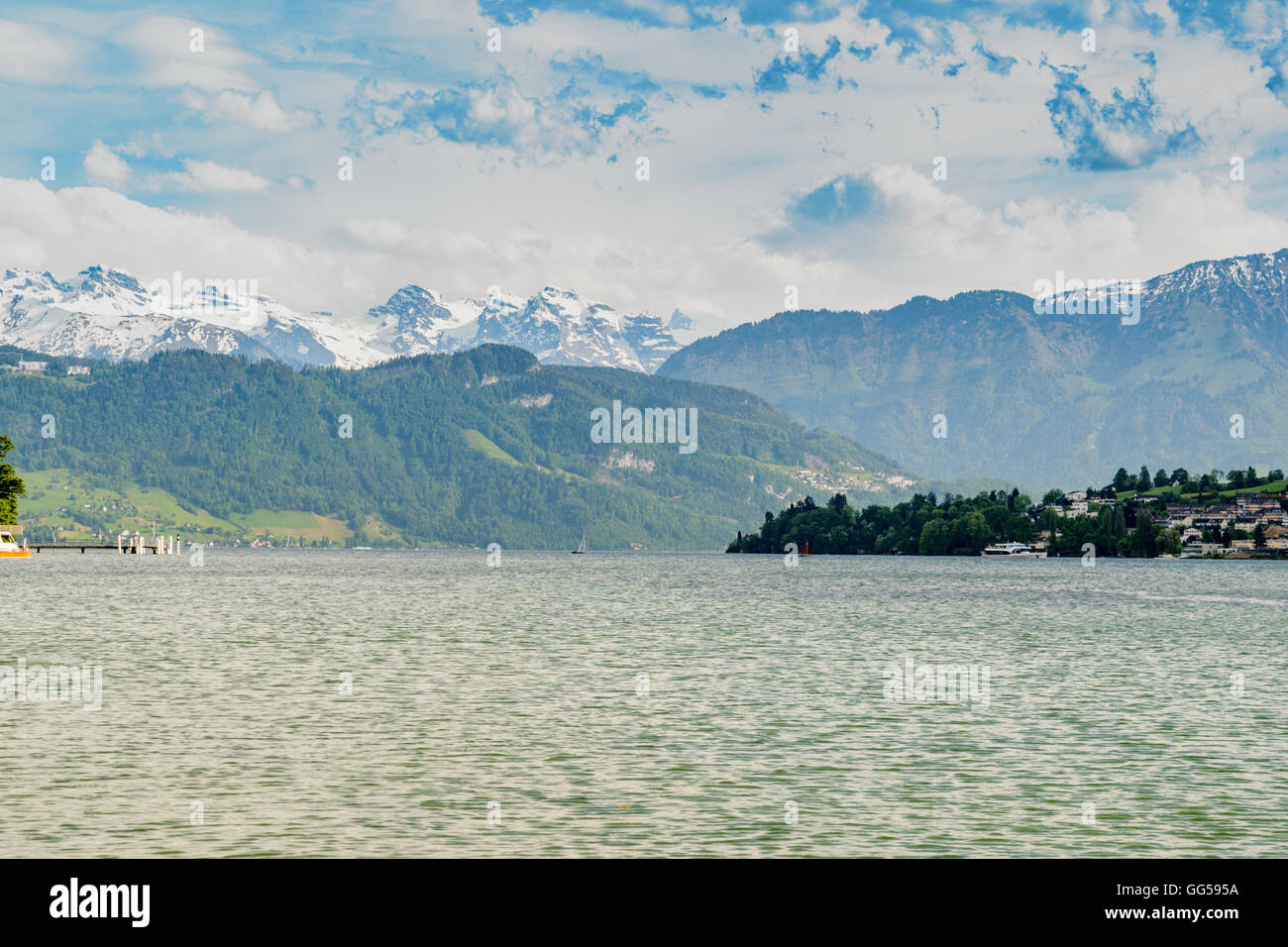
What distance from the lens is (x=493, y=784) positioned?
127ft

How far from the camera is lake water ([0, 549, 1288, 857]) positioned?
32.2 meters

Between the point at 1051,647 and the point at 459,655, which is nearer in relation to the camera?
the point at 459,655

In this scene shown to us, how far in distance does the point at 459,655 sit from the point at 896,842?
5469 cm

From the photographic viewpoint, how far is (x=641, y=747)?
45.9 meters

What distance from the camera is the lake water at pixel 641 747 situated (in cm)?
3219

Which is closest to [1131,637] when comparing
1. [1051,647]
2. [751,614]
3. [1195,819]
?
[1051,647]
